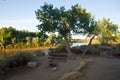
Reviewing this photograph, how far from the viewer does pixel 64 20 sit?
19828 mm

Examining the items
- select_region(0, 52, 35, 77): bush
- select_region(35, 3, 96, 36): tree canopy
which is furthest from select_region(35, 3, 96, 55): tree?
select_region(0, 52, 35, 77): bush

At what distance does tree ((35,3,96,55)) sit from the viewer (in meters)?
19.5

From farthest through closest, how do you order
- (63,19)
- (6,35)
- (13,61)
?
(6,35) → (63,19) → (13,61)

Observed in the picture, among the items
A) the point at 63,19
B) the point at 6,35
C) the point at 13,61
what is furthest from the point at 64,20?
the point at 6,35

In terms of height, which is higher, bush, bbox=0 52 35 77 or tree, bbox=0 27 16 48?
tree, bbox=0 27 16 48

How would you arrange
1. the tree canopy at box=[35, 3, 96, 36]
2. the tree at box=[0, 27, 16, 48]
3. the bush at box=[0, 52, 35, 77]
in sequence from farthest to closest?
the tree at box=[0, 27, 16, 48], the tree canopy at box=[35, 3, 96, 36], the bush at box=[0, 52, 35, 77]

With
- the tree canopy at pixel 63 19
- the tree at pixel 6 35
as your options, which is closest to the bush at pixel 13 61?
the tree canopy at pixel 63 19

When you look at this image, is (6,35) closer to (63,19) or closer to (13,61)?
(63,19)

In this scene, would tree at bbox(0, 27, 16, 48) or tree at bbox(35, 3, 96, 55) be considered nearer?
tree at bbox(35, 3, 96, 55)

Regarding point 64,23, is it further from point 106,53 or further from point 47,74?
point 47,74

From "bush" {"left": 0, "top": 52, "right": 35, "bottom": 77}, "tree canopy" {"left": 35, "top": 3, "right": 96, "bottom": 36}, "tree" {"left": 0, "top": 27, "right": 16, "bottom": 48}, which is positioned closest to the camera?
"bush" {"left": 0, "top": 52, "right": 35, "bottom": 77}

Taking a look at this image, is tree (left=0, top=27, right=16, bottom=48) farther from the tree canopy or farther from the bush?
the bush

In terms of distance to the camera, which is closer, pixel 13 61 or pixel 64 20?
pixel 13 61

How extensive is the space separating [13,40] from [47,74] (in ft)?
179
